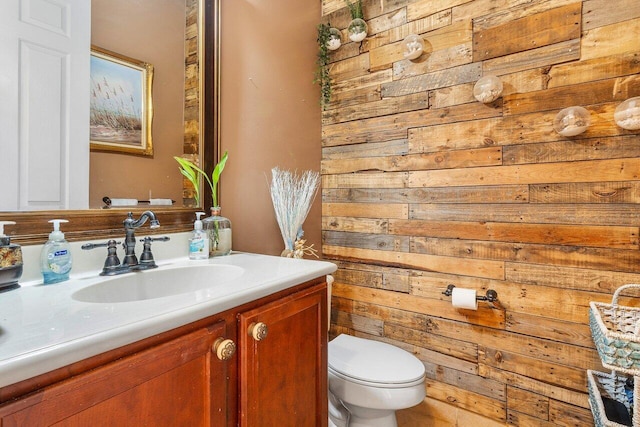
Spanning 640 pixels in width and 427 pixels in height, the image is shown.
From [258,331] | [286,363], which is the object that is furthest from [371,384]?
[258,331]

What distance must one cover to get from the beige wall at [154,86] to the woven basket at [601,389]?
1744 millimetres

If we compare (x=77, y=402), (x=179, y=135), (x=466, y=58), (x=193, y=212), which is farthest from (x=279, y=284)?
(x=466, y=58)

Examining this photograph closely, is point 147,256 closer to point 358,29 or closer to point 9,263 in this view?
point 9,263

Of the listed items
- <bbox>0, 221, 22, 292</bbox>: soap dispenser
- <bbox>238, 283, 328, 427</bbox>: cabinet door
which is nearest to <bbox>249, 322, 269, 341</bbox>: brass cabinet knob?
<bbox>238, 283, 328, 427</bbox>: cabinet door

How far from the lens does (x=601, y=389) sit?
1305 millimetres

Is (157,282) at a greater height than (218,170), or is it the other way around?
(218,170)

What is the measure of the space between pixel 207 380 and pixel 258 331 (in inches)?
6.3

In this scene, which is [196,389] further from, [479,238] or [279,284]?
[479,238]

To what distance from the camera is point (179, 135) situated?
1.36 m

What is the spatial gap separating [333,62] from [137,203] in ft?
4.93

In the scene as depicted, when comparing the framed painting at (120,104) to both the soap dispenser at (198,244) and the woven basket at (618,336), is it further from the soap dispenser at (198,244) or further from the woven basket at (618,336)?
the woven basket at (618,336)

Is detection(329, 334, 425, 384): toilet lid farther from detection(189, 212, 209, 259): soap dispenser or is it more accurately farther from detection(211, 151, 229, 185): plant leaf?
detection(211, 151, 229, 185): plant leaf

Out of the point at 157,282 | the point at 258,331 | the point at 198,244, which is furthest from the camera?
the point at 198,244

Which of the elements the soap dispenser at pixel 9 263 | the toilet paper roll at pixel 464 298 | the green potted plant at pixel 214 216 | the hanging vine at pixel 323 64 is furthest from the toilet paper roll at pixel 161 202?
the toilet paper roll at pixel 464 298
